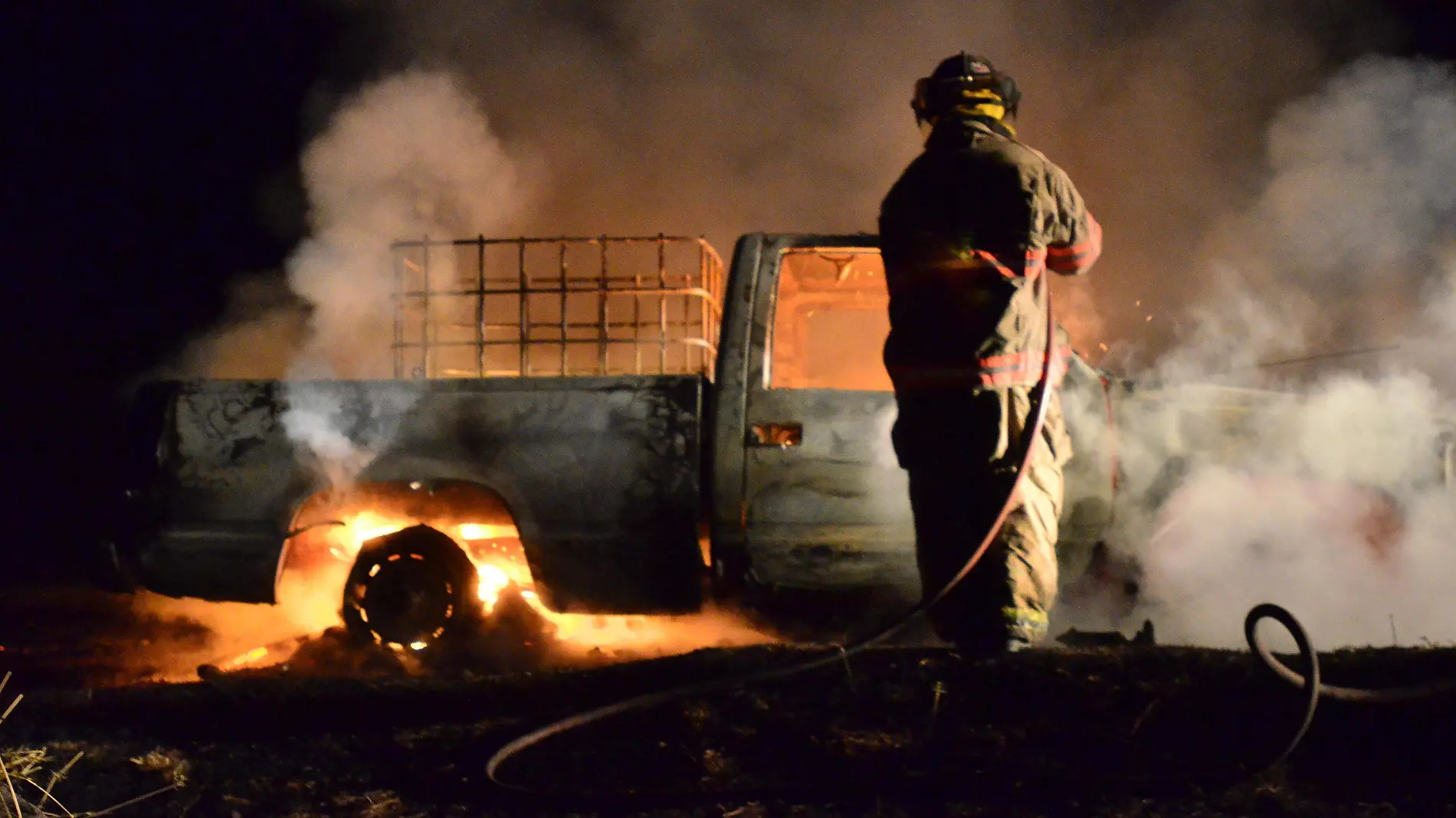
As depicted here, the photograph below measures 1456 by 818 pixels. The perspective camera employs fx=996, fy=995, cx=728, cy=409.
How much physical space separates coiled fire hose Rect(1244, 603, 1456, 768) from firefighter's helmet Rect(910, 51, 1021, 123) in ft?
5.83

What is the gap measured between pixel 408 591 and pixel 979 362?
2.41 m

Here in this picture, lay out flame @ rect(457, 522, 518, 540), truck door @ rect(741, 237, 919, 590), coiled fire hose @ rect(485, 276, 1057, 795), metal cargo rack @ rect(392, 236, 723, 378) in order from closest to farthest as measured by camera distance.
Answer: coiled fire hose @ rect(485, 276, 1057, 795) < truck door @ rect(741, 237, 919, 590) < flame @ rect(457, 522, 518, 540) < metal cargo rack @ rect(392, 236, 723, 378)

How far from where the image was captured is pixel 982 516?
2859mm

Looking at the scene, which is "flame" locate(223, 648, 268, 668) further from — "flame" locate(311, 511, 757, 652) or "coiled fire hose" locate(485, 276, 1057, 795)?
"coiled fire hose" locate(485, 276, 1057, 795)

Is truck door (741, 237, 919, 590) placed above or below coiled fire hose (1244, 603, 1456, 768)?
above

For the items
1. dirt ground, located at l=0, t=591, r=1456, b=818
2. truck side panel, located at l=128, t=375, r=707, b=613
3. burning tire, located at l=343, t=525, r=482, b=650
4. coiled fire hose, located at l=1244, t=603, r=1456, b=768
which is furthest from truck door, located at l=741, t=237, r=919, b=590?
coiled fire hose, located at l=1244, t=603, r=1456, b=768

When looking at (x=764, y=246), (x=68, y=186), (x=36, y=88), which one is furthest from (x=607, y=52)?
(x=36, y=88)

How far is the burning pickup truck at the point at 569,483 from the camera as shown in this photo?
374 centimetres

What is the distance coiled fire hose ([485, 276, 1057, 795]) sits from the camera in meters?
2.35

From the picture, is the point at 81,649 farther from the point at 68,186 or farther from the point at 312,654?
the point at 68,186

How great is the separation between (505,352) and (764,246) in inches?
234

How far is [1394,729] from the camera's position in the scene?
2.17m

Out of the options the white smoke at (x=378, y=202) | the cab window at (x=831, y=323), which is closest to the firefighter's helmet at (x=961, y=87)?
the cab window at (x=831, y=323)

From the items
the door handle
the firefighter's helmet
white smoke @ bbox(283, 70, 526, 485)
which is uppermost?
white smoke @ bbox(283, 70, 526, 485)
